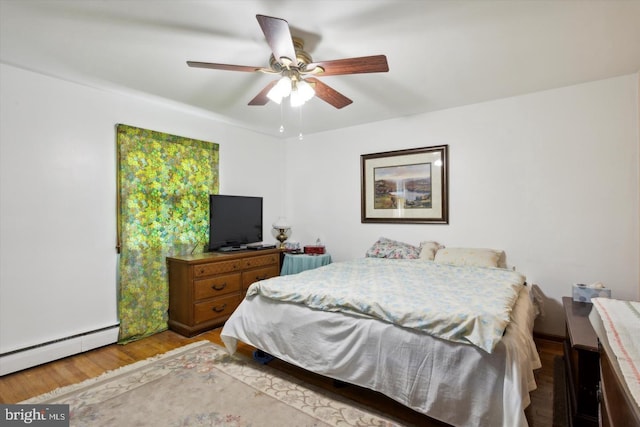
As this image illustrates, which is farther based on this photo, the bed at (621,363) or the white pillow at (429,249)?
the white pillow at (429,249)

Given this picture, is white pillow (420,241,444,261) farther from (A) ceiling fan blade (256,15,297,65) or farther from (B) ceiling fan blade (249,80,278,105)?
(A) ceiling fan blade (256,15,297,65)

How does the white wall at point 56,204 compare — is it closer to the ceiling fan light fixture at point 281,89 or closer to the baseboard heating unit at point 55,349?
the baseboard heating unit at point 55,349

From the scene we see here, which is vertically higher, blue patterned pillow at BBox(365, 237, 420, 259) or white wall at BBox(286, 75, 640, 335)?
white wall at BBox(286, 75, 640, 335)

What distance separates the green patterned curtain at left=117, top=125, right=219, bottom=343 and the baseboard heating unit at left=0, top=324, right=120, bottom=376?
0.14 metres

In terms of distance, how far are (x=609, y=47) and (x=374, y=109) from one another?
1965mm

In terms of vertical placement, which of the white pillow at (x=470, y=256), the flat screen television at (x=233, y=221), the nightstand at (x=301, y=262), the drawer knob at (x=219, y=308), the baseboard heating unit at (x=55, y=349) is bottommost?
the baseboard heating unit at (x=55, y=349)

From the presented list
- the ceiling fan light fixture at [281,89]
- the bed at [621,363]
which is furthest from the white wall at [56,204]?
the bed at [621,363]

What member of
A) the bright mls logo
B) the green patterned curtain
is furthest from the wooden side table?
the green patterned curtain

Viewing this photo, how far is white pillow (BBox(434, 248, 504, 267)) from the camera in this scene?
303cm

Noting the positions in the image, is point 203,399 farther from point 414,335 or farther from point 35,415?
point 414,335

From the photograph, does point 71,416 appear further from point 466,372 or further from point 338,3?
point 338,3

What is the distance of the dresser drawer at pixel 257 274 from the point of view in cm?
374

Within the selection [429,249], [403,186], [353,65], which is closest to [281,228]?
[403,186]

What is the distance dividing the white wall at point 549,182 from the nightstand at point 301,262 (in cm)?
90
